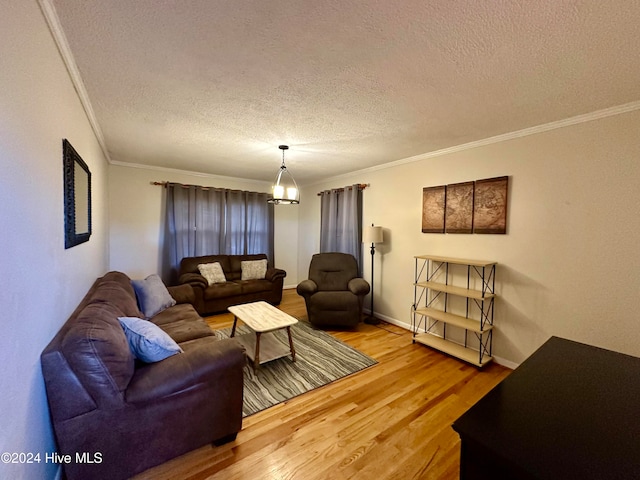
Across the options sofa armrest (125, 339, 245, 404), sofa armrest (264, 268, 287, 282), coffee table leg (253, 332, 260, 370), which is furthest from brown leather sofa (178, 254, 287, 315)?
sofa armrest (125, 339, 245, 404)

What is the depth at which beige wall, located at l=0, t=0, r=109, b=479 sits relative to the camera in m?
0.89

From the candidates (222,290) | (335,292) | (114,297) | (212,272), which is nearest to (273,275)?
(222,290)

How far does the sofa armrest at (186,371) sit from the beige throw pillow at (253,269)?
10.2 ft

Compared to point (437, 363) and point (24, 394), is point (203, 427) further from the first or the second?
point (437, 363)

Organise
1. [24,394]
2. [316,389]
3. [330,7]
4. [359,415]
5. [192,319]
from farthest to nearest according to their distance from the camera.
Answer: [192,319] < [316,389] < [359,415] < [330,7] < [24,394]

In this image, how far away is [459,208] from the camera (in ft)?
10.3

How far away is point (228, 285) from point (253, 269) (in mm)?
620

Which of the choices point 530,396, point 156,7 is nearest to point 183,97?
point 156,7

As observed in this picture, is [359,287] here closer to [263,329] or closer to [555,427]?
→ [263,329]

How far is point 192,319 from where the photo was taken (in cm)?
279

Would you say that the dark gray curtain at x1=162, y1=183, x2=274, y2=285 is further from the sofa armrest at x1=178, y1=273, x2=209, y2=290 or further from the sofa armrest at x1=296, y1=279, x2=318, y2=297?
the sofa armrest at x1=296, y1=279, x2=318, y2=297

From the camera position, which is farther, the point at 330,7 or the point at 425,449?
the point at 425,449

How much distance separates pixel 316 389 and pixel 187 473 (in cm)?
112

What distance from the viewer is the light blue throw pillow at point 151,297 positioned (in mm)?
2885
